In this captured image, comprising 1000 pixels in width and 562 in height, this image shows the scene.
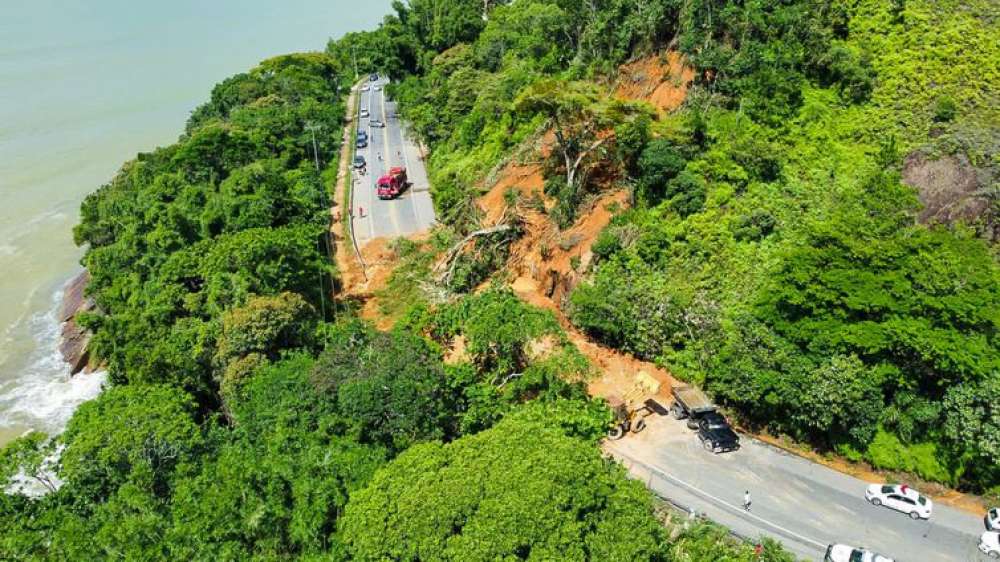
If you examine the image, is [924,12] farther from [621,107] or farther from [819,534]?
[819,534]

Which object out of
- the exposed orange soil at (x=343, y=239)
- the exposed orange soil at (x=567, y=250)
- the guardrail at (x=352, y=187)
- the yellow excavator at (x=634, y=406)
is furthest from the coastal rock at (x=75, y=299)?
the yellow excavator at (x=634, y=406)

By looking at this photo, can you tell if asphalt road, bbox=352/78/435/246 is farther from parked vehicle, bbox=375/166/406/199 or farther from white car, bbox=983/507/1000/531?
white car, bbox=983/507/1000/531

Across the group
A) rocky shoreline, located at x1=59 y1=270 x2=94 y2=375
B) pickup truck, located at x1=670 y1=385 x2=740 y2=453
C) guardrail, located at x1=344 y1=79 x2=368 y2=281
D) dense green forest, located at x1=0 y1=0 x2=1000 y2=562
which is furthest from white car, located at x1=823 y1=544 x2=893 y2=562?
Result: rocky shoreline, located at x1=59 y1=270 x2=94 y2=375

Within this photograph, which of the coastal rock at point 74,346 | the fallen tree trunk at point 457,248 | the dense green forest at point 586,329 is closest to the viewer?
the dense green forest at point 586,329

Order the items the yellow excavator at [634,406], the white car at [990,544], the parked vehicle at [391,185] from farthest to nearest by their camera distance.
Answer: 1. the parked vehicle at [391,185]
2. the yellow excavator at [634,406]
3. the white car at [990,544]

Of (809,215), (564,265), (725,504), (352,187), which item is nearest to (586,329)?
(564,265)

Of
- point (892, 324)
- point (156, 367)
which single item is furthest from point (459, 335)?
point (892, 324)

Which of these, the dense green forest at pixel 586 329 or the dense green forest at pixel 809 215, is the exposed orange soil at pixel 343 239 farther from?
the dense green forest at pixel 809 215
